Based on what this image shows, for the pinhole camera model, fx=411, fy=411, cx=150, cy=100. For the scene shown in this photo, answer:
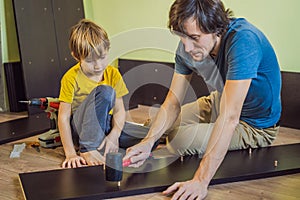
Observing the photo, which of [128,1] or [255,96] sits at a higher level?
[128,1]

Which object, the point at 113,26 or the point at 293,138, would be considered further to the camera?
the point at 113,26

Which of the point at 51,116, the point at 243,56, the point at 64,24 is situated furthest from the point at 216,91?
the point at 64,24

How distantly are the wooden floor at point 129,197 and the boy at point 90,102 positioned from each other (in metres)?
0.15

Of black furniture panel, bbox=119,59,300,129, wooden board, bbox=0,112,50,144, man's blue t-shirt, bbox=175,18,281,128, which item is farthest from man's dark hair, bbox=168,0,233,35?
wooden board, bbox=0,112,50,144

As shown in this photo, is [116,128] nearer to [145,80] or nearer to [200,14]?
[200,14]

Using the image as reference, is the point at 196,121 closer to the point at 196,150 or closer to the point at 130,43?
the point at 196,150

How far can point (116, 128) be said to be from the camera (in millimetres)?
1913

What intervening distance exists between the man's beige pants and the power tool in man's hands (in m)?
0.60

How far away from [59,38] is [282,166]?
1.85 meters

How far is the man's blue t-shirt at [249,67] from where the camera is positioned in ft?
4.84

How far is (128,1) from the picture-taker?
9.75ft

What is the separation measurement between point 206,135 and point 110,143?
0.44 metres

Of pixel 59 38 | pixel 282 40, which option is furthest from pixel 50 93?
pixel 282 40

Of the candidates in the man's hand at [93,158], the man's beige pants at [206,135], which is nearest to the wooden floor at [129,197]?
the man's hand at [93,158]
